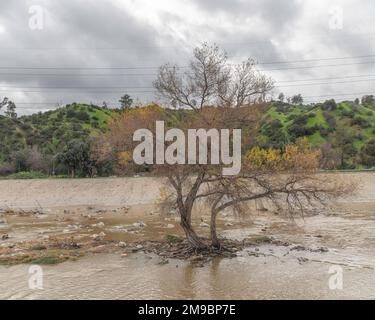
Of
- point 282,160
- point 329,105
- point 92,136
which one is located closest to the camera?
point 282,160

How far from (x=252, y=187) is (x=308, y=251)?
434 centimetres

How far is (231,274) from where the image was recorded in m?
17.1

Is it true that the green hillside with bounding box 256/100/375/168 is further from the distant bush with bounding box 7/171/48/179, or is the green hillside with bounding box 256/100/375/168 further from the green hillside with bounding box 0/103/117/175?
the distant bush with bounding box 7/171/48/179

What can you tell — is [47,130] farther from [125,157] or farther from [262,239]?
[262,239]

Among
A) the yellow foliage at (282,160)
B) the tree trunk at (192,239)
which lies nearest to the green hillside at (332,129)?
the yellow foliage at (282,160)

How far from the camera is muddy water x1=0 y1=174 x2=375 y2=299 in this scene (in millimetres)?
14680

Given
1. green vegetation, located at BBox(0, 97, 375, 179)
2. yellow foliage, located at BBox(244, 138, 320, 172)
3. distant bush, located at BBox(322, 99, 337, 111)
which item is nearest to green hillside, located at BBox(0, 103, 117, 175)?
green vegetation, located at BBox(0, 97, 375, 179)

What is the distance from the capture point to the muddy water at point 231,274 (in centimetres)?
1468

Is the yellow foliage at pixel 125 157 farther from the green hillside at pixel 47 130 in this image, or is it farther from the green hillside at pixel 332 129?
the green hillside at pixel 47 130

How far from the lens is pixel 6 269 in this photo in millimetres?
18406

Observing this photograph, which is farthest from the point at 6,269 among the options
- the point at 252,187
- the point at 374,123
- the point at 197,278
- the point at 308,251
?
the point at 374,123

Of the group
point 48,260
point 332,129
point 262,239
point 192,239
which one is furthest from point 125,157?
point 332,129

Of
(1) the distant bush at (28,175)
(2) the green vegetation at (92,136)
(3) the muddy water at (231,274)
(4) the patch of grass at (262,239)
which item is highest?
(2) the green vegetation at (92,136)
